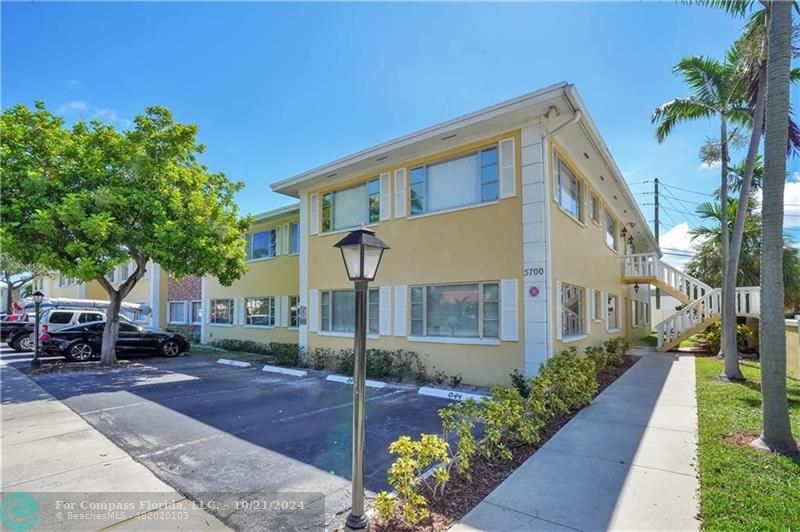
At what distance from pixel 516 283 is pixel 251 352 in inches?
497

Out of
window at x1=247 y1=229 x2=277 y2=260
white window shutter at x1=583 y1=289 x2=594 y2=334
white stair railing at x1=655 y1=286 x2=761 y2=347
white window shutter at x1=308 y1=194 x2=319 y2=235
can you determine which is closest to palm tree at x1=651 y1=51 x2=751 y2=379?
white window shutter at x1=583 y1=289 x2=594 y2=334

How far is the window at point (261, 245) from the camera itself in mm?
18156

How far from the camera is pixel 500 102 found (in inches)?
347

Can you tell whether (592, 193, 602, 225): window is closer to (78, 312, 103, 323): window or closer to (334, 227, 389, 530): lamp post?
(334, 227, 389, 530): lamp post

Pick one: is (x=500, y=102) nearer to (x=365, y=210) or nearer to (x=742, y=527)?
(x=365, y=210)

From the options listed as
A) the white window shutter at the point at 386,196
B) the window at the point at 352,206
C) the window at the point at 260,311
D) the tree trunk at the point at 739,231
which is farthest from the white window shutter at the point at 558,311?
the window at the point at 260,311

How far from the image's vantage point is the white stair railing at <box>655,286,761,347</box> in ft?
47.3

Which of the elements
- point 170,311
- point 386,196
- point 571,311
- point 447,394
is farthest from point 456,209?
point 170,311

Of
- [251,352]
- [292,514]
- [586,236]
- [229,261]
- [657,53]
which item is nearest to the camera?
[292,514]

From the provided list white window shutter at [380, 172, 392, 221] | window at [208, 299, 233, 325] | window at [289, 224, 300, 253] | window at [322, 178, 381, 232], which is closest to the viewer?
white window shutter at [380, 172, 392, 221]

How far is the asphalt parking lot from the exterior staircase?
40.0 ft

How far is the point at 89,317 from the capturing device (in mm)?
17984

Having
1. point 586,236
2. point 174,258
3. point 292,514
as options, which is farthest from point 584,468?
point 174,258

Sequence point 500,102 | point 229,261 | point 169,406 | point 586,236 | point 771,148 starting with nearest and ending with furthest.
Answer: point 771,148, point 169,406, point 500,102, point 586,236, point 229,261
